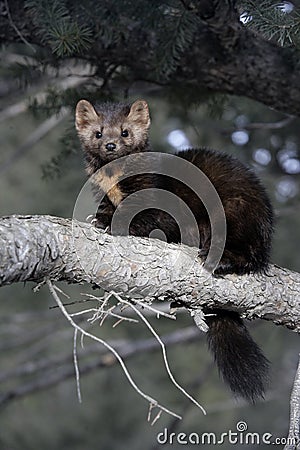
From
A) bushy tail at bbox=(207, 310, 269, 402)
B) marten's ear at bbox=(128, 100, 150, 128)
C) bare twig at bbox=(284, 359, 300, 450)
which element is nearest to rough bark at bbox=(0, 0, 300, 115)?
marten's ear at bbox=(128, 100, 150, 128)

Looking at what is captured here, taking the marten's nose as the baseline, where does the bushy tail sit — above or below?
below

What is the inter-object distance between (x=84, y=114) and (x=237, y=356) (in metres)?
1.15

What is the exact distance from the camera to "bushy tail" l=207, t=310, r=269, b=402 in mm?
2967

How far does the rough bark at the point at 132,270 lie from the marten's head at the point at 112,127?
621 mm

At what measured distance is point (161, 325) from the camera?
723 centimetres

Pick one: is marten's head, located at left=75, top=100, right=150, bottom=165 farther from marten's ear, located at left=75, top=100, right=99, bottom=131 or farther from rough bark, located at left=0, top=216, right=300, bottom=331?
rough bark, located at left=0, top=216, right=300, bottom=331

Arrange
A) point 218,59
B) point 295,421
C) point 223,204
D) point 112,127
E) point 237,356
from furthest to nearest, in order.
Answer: point 218,59 → point 112,127 → point 223,204 → point 237,356 → point 295,421

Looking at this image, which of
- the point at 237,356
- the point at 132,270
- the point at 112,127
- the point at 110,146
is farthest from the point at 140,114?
the point at 237,356

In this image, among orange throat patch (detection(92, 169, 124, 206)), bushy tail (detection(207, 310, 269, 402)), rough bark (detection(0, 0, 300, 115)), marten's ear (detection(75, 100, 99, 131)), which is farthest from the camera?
rough bark (detection(0, 0, 300, 115))

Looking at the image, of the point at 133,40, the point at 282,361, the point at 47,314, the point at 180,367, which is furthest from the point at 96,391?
the point at 133,40

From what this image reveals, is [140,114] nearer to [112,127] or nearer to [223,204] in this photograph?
[112,127]

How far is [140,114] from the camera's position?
11.0 feet

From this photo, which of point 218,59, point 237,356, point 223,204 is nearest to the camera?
point 237,356

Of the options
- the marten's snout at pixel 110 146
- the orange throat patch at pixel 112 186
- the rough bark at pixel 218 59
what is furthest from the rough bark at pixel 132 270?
the rough bark at pixel 218 59
